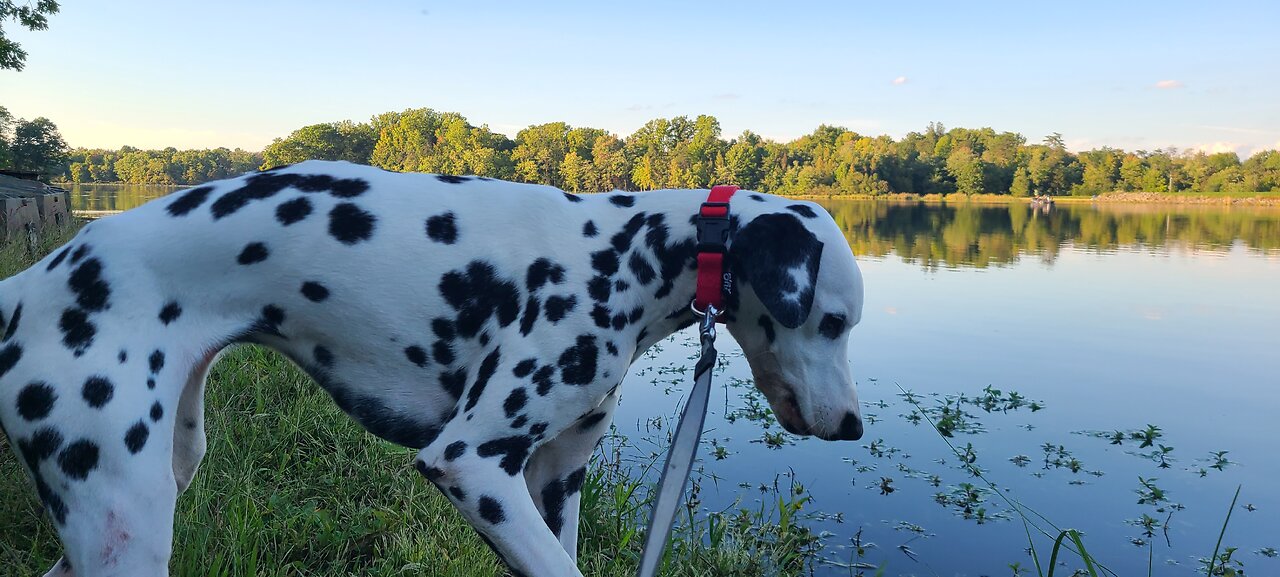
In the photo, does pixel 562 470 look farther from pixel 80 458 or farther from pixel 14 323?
pixel 14 323

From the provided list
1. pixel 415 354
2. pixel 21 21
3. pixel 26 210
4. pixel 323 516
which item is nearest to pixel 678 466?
pixel 415 354

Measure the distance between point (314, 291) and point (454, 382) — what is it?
48 centimetres

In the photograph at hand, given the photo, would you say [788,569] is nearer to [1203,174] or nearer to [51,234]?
[51,234]

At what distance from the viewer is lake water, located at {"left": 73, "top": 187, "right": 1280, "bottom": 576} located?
227 inches

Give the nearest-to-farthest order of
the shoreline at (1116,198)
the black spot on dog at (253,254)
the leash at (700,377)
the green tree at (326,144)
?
the leash at (700,377)
the black spot on dog at (253,254)
the shoreline at (1116,198)
the green tree at (326,144)

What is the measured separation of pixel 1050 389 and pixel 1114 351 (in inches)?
121

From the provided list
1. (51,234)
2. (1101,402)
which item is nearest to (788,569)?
(1101,402)

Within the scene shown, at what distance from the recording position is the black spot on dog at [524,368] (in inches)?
88.0

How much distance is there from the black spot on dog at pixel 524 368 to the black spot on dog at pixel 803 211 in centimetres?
94

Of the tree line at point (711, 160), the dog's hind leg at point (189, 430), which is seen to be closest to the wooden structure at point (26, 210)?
the dog's hind leg at point (189, 430)

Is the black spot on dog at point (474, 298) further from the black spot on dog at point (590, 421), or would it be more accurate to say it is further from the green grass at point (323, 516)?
the green grass at point (323, 516)

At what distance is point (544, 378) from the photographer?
2240 millimetres

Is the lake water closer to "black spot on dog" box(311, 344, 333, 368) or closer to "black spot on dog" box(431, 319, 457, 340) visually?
"black spot on dog" box(431, 319, 457, 340)

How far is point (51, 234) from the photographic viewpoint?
1159cm
